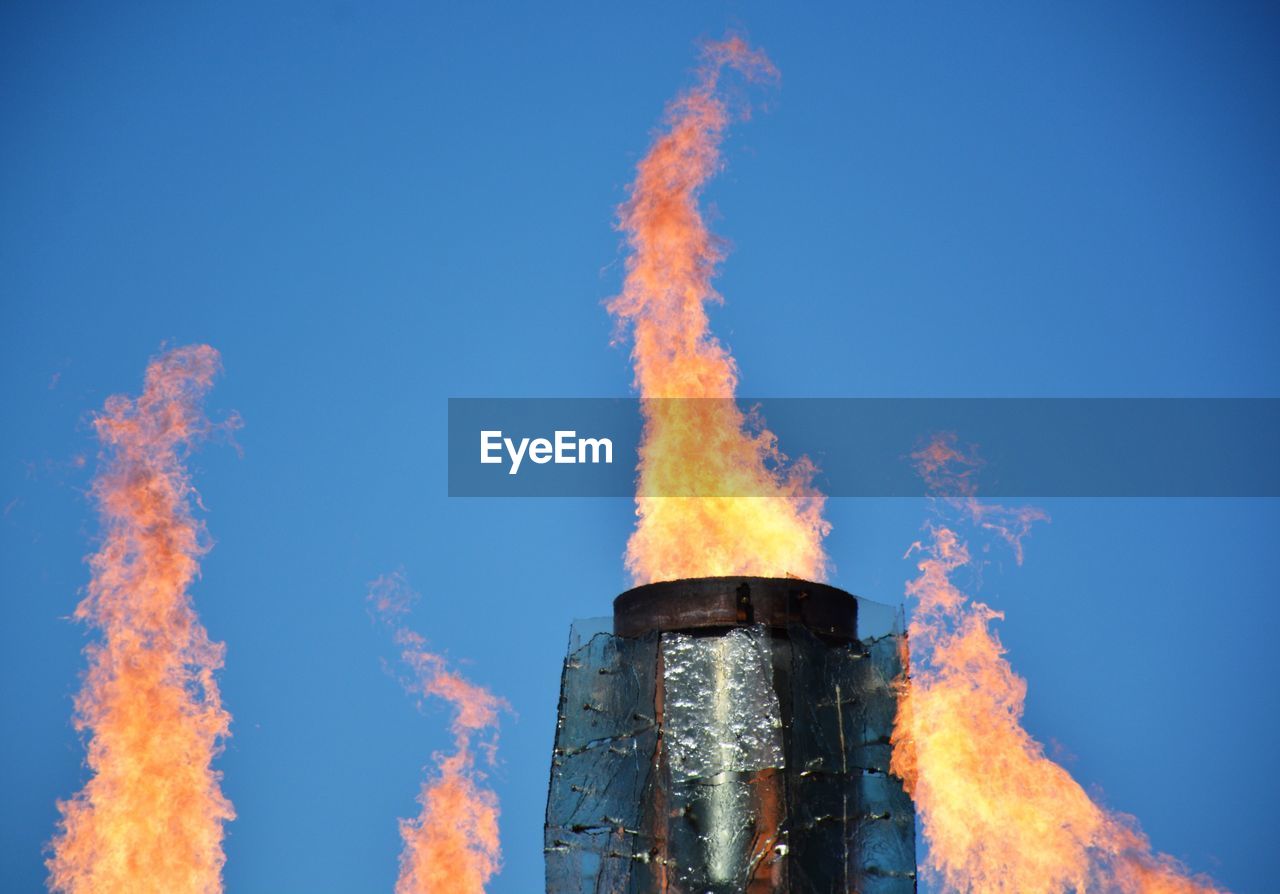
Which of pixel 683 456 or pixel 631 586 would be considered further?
pixel 683 456

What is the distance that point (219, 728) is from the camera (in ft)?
69.3

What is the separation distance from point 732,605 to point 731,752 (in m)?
1.54

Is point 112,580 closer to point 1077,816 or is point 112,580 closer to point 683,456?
point 683,456

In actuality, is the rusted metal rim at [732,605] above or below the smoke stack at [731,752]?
above

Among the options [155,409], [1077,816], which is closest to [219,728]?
[155,409]

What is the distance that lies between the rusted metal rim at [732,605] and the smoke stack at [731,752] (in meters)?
0.01

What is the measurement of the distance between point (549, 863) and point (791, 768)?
2839 millimetres

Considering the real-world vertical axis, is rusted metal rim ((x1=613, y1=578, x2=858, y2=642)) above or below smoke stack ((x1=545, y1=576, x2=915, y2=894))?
above

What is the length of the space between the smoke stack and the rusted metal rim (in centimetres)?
1

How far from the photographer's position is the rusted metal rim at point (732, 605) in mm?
15883

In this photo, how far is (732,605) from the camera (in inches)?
626

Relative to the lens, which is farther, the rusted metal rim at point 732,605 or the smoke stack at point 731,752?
the rusted metal rim at point 732,605

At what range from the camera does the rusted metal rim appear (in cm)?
1588

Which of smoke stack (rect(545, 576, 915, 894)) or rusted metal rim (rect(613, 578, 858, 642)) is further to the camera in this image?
rusted metal rim (rect(613, 578, 858, 642))
